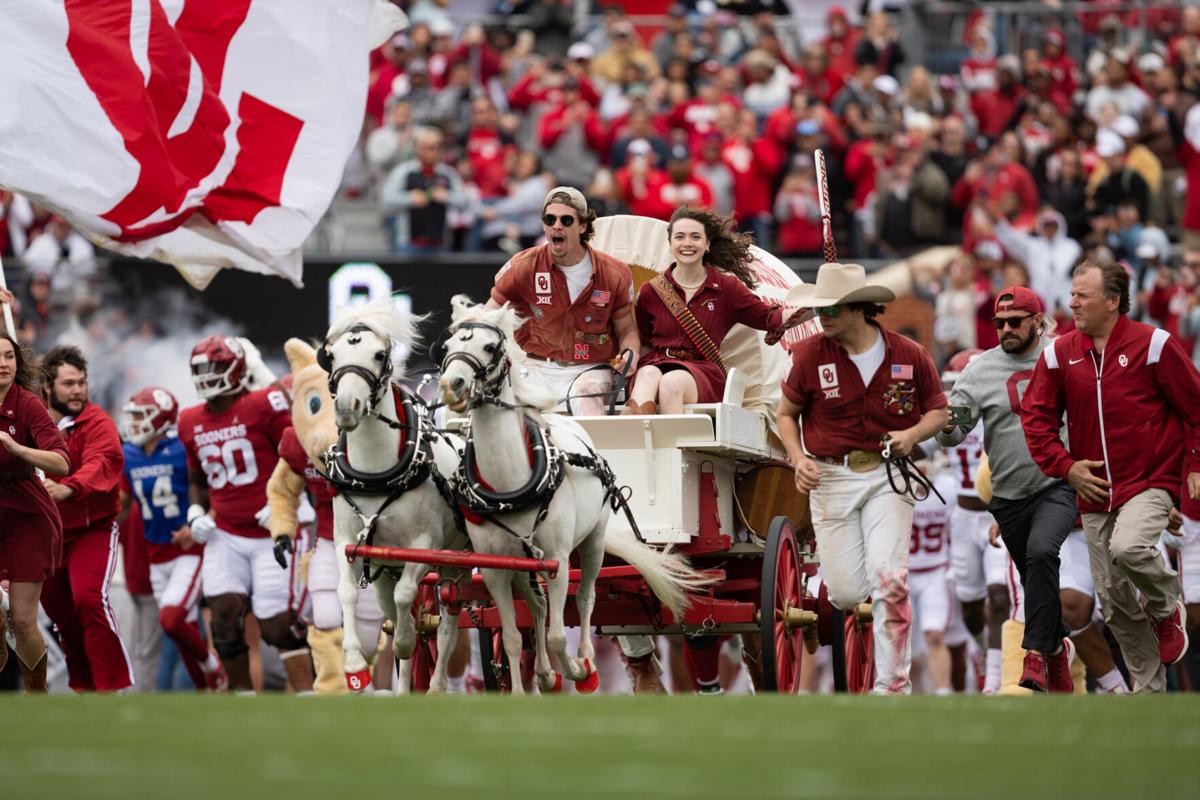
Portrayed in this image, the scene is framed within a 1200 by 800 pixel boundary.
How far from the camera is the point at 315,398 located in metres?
11.4

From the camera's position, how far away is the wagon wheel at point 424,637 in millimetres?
10859

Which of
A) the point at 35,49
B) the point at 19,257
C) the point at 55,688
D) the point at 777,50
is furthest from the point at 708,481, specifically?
the point at 777,50

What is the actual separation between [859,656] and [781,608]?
1333mm

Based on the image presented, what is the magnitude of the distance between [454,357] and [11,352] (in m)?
3.14

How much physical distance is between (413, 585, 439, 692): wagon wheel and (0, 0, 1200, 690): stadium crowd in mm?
7733

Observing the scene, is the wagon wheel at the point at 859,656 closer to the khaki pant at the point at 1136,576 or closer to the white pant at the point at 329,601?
the khaki pant at the point at 1136,576

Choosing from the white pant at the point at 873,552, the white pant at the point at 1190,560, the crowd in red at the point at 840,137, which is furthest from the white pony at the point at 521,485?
the crowd in red at the point at 840,137

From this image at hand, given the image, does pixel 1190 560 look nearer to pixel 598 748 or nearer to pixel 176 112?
pixel 176 112

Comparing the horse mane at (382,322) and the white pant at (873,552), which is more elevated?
the horse mane at (382,322)

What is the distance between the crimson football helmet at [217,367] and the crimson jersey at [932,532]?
520 cm

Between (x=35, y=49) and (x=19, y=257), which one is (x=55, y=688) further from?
(x=35, y=49)

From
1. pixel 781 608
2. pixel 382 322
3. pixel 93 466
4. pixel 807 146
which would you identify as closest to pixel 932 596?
pixel 781 608

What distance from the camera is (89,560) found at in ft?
40.2

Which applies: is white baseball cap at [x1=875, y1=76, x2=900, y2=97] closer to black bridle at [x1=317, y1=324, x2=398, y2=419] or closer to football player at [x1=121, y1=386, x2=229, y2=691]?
football player at [x1=121, y1=386, x2=229, y2=691]
